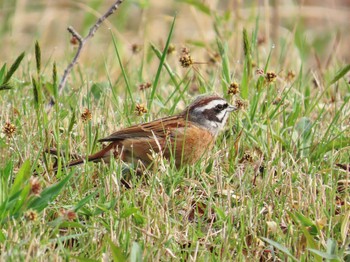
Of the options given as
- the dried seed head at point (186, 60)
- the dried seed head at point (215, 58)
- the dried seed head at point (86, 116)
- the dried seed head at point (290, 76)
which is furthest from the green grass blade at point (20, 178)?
the dried seed head at point (215, 58)

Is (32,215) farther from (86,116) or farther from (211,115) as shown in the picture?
(211,115)

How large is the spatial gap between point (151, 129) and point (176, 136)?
0.18 meters

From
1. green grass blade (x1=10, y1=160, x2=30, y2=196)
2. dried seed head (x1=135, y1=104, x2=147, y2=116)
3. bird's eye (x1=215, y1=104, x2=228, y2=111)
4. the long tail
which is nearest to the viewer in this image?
green grass blade (x1=10, y1=160, x2=30, y2=196)

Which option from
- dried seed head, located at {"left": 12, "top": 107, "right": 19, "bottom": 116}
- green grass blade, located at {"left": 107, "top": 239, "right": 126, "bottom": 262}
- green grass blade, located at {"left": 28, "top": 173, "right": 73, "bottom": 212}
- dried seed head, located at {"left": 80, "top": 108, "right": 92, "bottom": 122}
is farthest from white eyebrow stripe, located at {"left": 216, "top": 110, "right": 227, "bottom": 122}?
green grass blade, located at {"left": 107, "top": 239, "right": 126, "bottom": 262}

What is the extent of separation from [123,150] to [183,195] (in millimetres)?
964

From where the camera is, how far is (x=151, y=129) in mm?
6180

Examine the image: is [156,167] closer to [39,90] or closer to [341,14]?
[39,90]

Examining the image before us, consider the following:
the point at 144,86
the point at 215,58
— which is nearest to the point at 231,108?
the point at 144,86

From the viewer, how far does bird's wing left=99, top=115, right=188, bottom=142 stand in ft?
19.8

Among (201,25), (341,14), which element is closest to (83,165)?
(201,25)

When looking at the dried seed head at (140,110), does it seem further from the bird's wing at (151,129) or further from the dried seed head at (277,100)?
the dried seed head at (277,100)

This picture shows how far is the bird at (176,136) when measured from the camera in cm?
594

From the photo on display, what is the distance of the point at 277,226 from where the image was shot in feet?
16.4

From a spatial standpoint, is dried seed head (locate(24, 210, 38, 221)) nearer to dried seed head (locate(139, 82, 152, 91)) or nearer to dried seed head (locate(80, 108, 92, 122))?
dried seed head (locate(80, 108, 92, 122))
